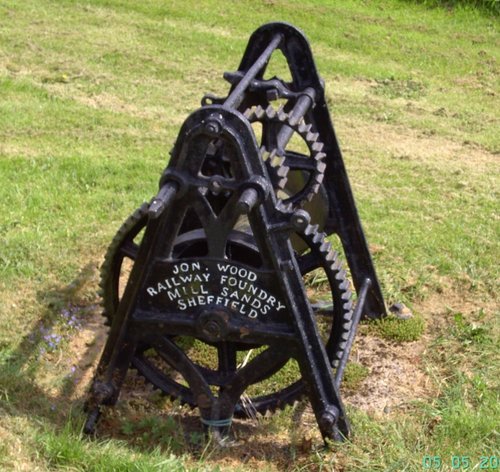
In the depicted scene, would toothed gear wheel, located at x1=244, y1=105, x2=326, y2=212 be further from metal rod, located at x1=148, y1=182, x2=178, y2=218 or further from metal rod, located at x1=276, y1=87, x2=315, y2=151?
metal rod, located at x1=148, y1=182, x2=178, y2=218

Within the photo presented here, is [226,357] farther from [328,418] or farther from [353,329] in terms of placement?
[353,329]

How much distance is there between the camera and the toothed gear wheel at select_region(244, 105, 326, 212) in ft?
12.7

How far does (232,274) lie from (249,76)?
1.02m

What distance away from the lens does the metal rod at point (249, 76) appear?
3978 mm

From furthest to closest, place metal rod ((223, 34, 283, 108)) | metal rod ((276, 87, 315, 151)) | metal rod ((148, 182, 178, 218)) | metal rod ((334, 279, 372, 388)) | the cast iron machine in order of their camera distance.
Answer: metal rod ((276, 87, 315, 151)) → metal rod ((334, 279, 372, 388)) → metal rod ((223, 34, 283, 108)) → the cast iron machine → metal rod ((148, 182, 178, 218))

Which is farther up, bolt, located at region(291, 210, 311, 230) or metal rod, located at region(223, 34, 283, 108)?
metal rod, located at region(223, 34, 283, 108)

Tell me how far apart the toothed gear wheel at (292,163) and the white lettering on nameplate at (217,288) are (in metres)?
0.36

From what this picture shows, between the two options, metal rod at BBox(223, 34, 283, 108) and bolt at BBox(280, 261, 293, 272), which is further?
metal rod at BBox(223, 34, 283, 108)

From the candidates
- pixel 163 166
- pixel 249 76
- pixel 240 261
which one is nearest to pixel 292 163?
pixel 249 76

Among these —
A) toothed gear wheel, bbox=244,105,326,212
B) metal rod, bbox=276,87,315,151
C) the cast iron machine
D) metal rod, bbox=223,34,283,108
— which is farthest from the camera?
metal rod, bbox=276,87,315,151

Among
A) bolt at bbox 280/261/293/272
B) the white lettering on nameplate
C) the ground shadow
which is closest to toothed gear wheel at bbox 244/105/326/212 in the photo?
bolt at bbox 280/261/293/272

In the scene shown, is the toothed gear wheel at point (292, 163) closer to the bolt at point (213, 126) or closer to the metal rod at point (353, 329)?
the bolt at point (213, 126)

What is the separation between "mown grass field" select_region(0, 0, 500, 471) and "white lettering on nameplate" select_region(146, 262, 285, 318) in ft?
2.13

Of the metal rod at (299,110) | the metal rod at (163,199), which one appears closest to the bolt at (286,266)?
the metal rod at (163,199)
